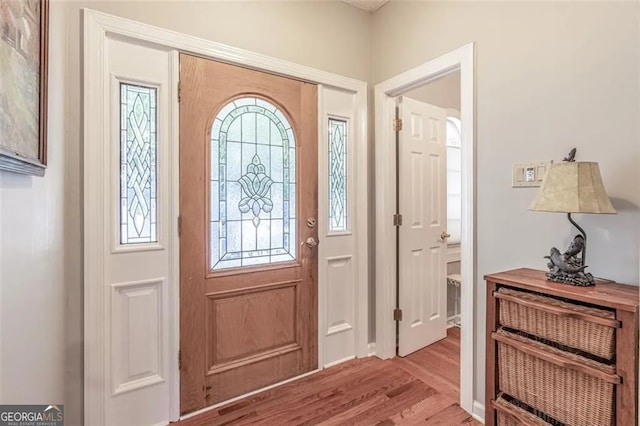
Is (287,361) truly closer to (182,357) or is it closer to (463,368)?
(182,357)

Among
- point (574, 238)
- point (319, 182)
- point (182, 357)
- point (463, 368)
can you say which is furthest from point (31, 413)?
point (574, 238)

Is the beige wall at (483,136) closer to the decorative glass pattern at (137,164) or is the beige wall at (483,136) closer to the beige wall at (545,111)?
the beige wall at (545,111)

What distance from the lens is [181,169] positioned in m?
1.82

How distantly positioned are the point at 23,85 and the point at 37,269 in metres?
0.61

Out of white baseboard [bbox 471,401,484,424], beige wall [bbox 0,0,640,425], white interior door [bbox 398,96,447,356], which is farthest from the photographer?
white interior door [bbox 398,96,447,356]

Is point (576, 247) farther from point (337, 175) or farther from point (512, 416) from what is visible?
point (337, 175)

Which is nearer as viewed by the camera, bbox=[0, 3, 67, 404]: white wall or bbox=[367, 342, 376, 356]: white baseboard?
bbox=[0, 3, 67, 404]: white wall

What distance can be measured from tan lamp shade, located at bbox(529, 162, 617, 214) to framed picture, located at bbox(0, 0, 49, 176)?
1.79 metres

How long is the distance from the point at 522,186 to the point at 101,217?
2.14m

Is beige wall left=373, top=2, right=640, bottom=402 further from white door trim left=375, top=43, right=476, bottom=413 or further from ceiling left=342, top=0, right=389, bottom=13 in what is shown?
ceiling left=342, top=0, right=389, bottom=13

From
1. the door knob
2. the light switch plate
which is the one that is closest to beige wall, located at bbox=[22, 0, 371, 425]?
the door knob

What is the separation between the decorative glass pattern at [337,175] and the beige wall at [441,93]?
0.83 meters

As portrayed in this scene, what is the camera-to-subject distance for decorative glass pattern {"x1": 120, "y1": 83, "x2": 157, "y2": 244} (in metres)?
1.70

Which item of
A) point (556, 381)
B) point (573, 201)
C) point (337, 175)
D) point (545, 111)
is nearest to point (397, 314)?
point (337, 175)
